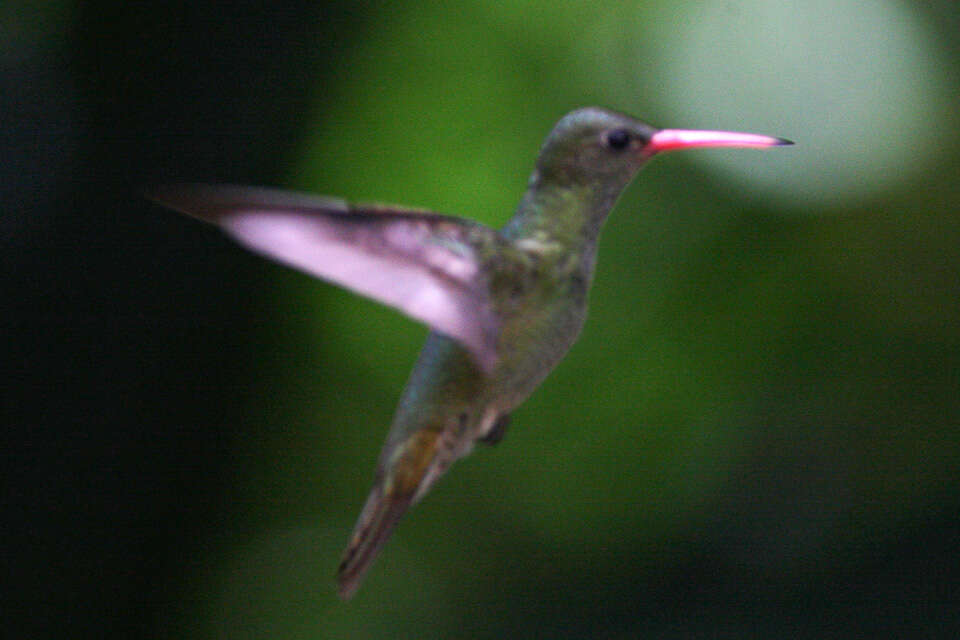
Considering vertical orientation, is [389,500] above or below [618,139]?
below

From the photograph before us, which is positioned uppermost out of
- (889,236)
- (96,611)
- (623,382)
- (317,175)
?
(889,236)

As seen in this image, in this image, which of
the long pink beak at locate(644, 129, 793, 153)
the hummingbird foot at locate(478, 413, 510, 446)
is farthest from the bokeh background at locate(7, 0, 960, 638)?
the long pink beak at locate(644, 129, 793, 153)

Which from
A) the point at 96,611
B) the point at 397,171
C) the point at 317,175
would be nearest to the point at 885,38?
the point at 397,171

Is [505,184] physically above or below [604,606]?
above

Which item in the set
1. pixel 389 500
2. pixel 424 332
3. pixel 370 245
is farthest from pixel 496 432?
pixel 424 332

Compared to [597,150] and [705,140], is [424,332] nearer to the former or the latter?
[597,150]

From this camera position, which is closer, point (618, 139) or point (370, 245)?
point (370, 245)

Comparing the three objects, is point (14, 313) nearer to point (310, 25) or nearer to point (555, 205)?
point (310, 25)
